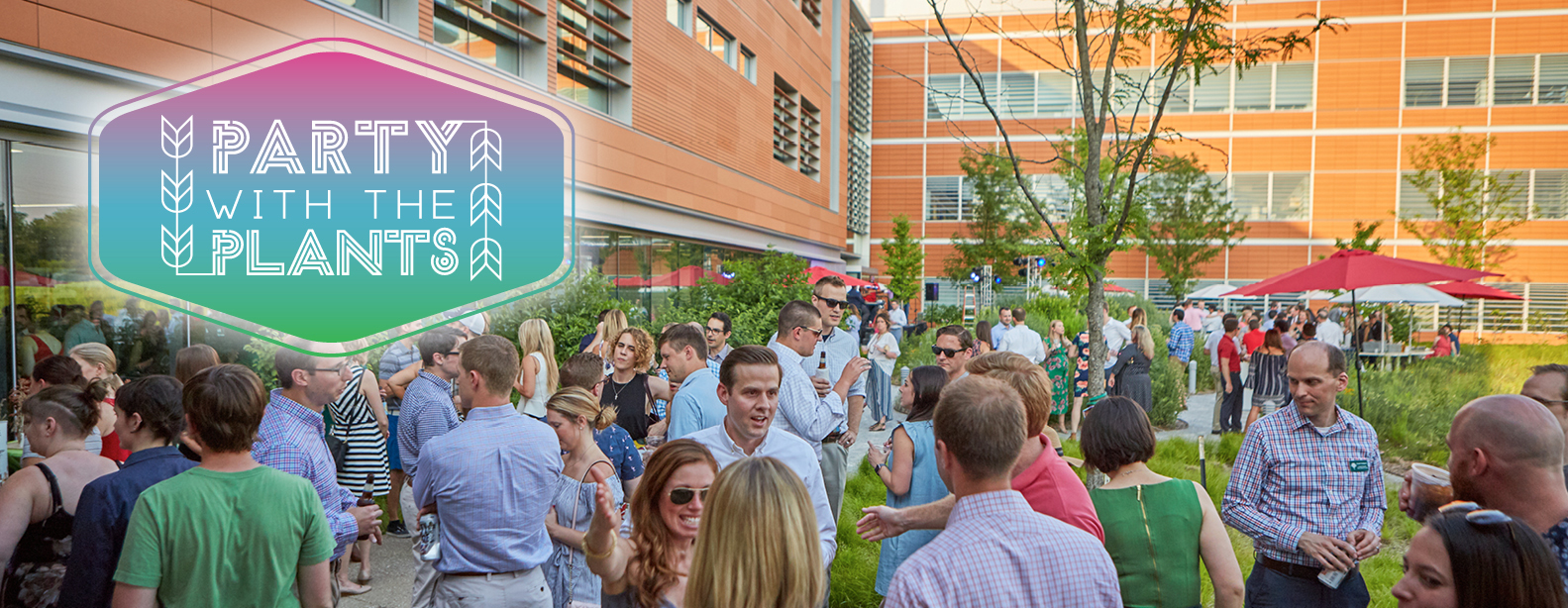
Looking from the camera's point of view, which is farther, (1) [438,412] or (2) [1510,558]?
(1) [438,412]

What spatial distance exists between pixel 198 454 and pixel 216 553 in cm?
84

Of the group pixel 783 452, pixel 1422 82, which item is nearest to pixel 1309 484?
pixel 783 452

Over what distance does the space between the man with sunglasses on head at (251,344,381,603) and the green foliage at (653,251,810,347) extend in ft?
27.3

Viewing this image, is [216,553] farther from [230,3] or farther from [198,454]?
[230,3]

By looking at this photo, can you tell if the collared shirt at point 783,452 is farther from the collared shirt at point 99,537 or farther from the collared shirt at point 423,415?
the collared shirt at point 423,415

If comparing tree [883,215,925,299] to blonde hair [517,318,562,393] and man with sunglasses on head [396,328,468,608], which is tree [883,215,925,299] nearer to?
blonde hair [517,318,562,393]

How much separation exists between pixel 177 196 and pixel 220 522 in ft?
13.3

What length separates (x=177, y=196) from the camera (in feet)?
18.5

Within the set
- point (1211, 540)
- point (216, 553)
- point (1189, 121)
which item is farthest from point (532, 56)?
point (1189, 121)

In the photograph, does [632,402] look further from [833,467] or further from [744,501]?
[744,501]

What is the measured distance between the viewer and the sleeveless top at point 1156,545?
9.33ft

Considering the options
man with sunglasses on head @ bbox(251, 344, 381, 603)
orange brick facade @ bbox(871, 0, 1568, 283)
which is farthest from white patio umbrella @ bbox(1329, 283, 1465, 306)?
orange brick facade @ bbox(871, 0, 1568, 283)

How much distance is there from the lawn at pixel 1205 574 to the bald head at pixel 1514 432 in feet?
9.87

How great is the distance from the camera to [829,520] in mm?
3193
